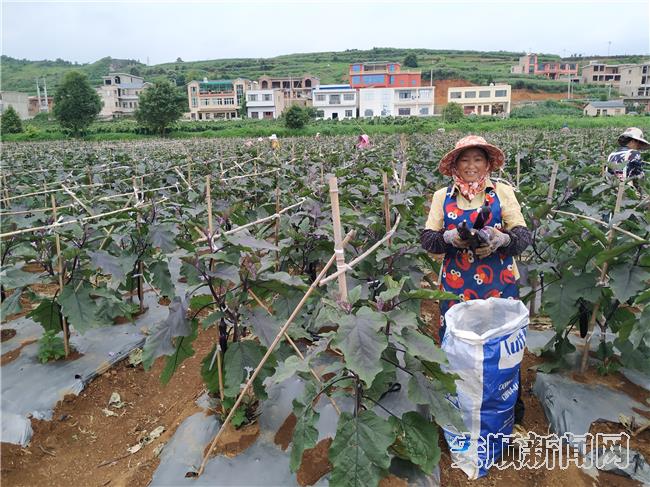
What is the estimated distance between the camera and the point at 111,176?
9.90 meters

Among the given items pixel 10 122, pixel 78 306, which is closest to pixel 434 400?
pixel 78 306

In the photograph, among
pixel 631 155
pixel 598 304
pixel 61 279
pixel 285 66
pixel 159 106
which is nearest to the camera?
pixel 598 304

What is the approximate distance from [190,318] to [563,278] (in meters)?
2.31

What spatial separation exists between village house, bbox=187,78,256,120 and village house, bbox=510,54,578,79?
65.7 metres

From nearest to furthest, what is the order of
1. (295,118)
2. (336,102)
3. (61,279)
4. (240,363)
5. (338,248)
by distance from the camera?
(338,248), (240,363), (61,279), (295,118), (336,102)

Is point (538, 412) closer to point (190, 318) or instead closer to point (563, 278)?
point (563, 278)

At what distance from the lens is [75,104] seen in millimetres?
51406

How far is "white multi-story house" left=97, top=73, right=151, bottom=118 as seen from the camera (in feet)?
271

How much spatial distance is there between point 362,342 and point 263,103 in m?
73.6

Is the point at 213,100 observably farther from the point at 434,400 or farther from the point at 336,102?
the point at 434,400

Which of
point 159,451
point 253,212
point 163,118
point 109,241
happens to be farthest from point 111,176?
point 163,118

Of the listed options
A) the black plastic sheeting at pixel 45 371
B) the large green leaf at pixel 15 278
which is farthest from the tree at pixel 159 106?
the large green leaf at pixel 15 278

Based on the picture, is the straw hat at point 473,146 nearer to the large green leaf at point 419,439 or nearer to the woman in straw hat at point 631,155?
the large green leaf at point 419,439

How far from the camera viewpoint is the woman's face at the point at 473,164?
2930 millimetres
